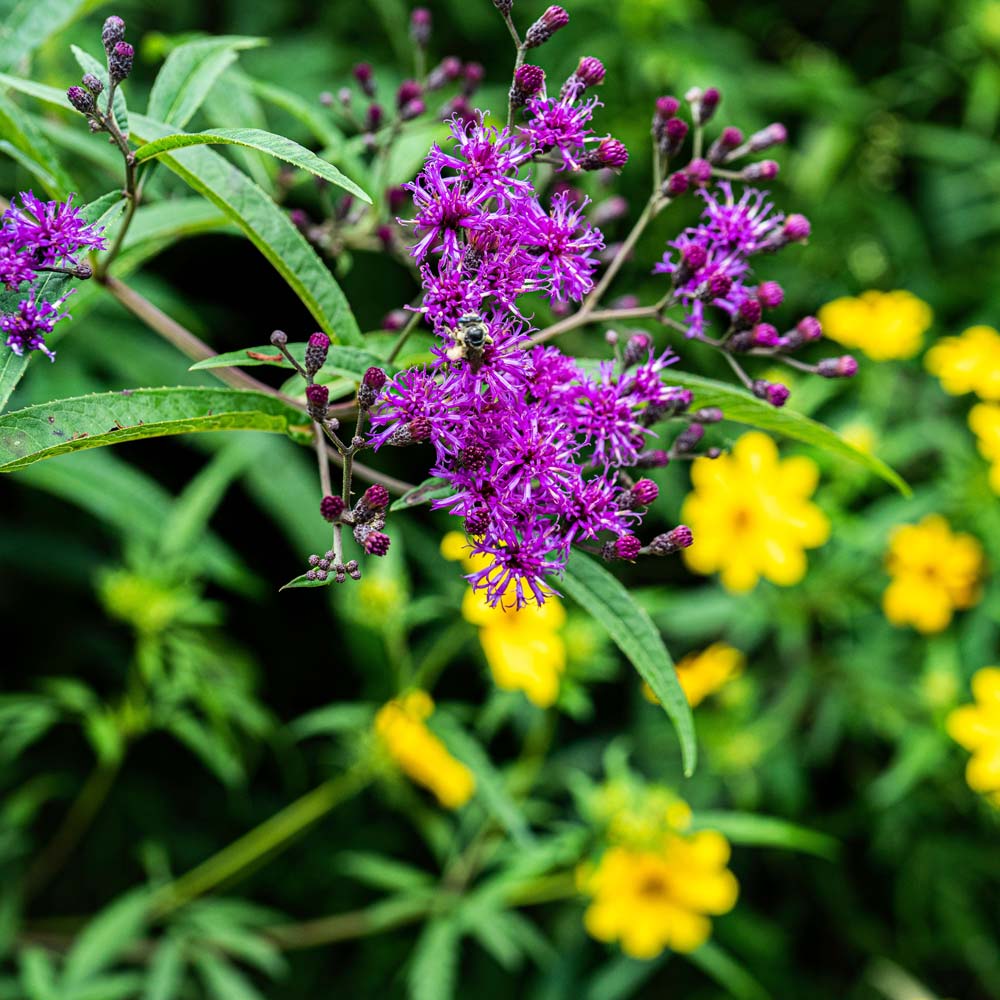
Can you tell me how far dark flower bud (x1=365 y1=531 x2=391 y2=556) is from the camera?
968 millimetres

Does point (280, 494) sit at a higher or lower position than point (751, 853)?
higher

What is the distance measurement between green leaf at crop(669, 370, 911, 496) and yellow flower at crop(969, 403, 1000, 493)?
153cm

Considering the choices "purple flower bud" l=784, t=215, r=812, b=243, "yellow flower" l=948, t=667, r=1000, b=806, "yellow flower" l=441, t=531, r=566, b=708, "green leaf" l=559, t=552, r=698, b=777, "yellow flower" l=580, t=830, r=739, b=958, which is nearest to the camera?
"green leaf" l=559, t=552, r=698, b=777

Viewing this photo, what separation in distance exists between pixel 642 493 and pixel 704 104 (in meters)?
0.60

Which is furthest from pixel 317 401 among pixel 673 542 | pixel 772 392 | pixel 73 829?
pixel 73 829

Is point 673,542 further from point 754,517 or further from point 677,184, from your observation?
point 754,517

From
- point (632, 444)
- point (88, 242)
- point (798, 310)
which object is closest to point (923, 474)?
point (798, 310)

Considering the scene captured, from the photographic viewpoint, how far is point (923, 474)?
312cm

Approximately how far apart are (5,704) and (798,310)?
8.53 ft

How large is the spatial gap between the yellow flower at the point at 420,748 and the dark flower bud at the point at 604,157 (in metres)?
1.22

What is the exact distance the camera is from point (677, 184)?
4.02 feet

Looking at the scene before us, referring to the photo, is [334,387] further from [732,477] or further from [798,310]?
[798,310]

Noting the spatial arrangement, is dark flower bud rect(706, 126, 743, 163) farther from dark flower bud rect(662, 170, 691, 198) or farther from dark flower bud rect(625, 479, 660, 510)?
dark flower bud rect(625, 479, 660, 510)

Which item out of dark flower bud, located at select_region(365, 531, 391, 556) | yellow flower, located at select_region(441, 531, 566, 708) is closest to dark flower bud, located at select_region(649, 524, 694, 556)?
dark flower bud, located at select_region(365, 531, 391, 556)
